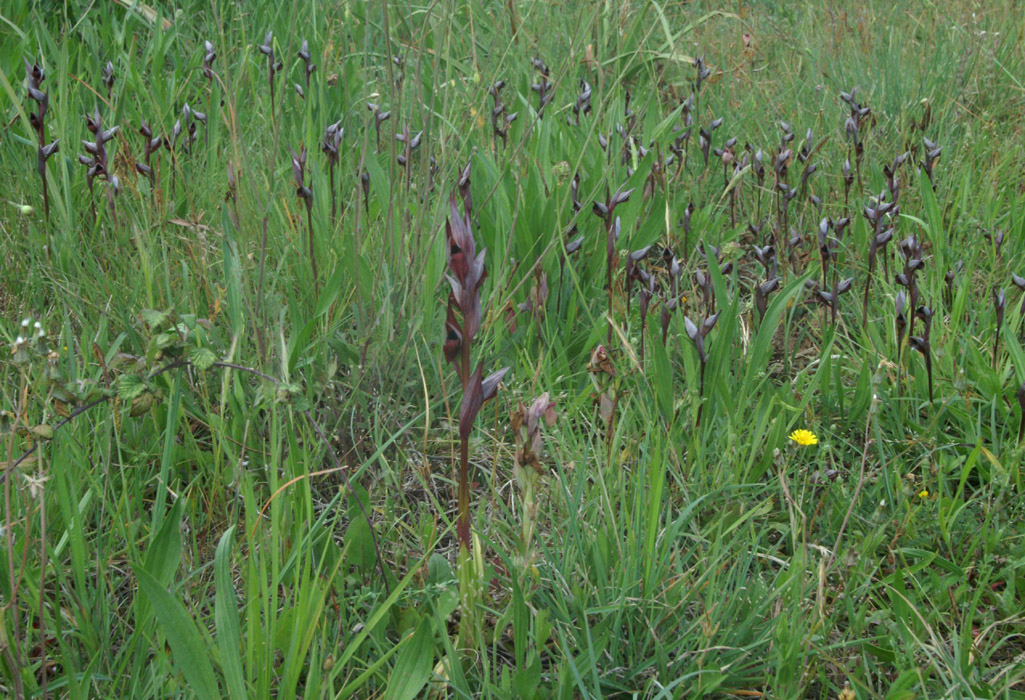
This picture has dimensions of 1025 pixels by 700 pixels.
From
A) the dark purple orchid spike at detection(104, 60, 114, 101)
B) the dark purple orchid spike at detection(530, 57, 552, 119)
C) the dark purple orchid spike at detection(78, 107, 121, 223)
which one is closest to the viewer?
the dark purple orchid spike at detection(78, 107, 121, 223)

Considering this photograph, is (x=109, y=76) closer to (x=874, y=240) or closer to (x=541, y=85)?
(x=541, y=85)

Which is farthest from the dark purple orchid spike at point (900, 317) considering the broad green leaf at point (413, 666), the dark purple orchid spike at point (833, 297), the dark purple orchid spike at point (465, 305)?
the broad green leaf at point (413, 666)

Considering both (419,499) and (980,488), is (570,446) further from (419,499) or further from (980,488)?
(980,488)

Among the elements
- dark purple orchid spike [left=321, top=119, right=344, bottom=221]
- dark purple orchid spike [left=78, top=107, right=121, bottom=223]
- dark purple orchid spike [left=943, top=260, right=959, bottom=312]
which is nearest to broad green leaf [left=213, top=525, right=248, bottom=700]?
dark purple orchid spike [left=78, top=107, right=121, bottom=223]

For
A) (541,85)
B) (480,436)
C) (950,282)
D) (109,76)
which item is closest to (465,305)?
(480,436)

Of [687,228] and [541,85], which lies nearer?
[687,228]

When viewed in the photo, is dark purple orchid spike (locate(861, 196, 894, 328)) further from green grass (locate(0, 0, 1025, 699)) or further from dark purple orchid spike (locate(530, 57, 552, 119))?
dark purple orchid spike (locate(530, 57, 552, 119))

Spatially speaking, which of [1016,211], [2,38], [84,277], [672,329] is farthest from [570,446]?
[2,38]

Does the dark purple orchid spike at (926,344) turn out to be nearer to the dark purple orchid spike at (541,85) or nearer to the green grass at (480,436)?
the green grass at (480,436)

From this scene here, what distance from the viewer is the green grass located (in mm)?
1241

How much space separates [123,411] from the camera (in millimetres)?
1624

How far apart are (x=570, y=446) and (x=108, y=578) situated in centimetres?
84

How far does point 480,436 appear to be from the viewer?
174cm

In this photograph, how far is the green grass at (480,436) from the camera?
1.24m
